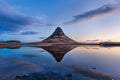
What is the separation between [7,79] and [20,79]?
Result: 1.74 metres

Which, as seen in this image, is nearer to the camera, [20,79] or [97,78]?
[20,79]

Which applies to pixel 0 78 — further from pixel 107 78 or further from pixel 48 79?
pixel 107 78

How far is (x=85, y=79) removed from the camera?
72.1 feet

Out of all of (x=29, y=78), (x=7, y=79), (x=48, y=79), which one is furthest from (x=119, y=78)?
(x=7, y=79)

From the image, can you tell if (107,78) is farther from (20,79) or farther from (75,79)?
(20,79)

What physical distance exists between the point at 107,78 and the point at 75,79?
155 inches

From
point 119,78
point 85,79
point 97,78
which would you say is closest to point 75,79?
point 85,79

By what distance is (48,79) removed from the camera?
21391 mm

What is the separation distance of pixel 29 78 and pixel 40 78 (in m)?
1.31

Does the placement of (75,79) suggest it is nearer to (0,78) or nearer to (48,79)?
(48,79)

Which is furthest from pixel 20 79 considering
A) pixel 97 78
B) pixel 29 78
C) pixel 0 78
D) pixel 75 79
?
pixel 97 78

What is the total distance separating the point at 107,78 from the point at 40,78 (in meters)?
8.06

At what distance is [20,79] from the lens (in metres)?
21.0

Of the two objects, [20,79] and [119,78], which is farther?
[119,78]
